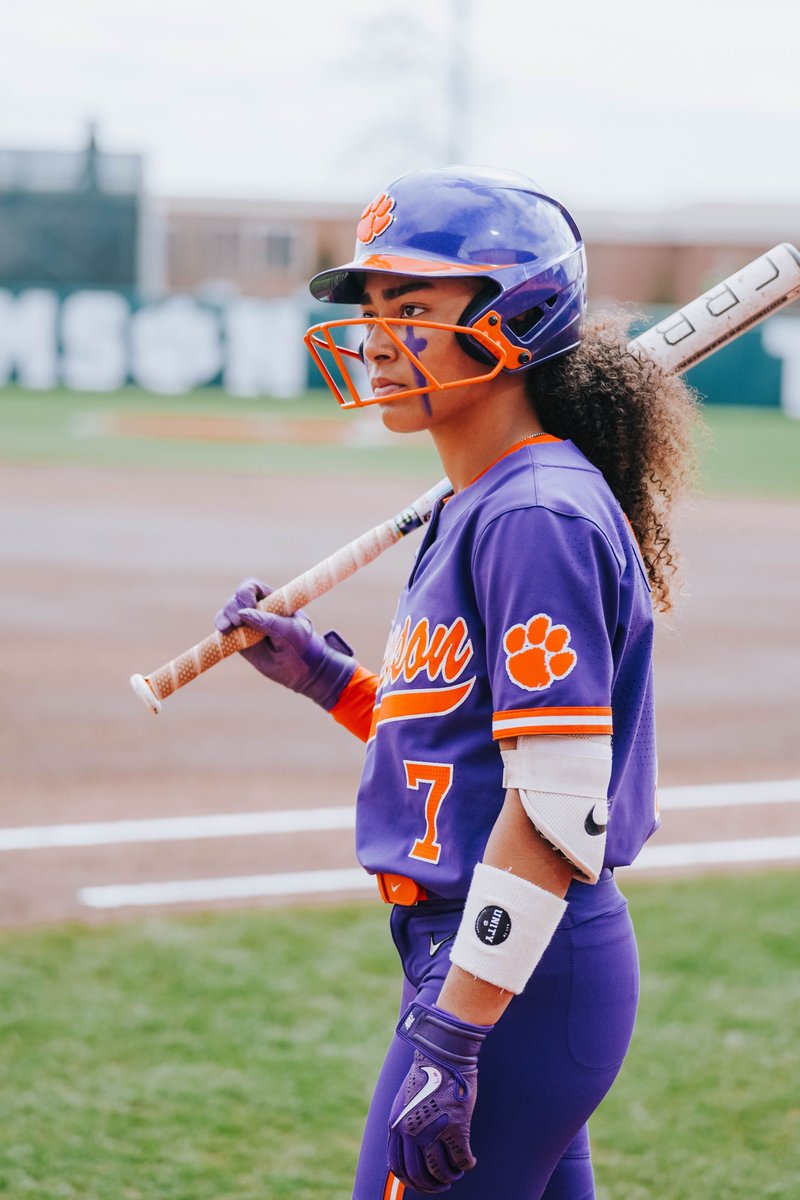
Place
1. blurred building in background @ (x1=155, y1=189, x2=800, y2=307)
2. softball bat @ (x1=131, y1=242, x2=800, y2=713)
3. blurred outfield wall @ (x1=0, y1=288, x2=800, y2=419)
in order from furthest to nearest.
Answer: blurred building in background @ (x1=155, y1=189, x2=800, y2=307), blurred outfield wall @ (x1=0, y1=288, x2=800, y2=419), softball bat @ (x1=131, y1=242, x2=800, y2=713)

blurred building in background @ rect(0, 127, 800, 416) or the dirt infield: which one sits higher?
the dirt infield

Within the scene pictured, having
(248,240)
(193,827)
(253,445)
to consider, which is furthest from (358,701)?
(248,240)

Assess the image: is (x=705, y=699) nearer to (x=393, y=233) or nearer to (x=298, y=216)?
(x=393, y=233)

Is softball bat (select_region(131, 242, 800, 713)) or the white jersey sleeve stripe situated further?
softball bat (select_region(131, 242, 800, 713))

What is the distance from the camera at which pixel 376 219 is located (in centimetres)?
225

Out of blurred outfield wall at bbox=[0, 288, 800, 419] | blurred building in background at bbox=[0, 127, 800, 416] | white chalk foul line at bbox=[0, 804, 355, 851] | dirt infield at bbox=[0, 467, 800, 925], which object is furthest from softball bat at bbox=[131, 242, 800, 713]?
blurred outfield wall at bbox=[0, 288, 800, 419]

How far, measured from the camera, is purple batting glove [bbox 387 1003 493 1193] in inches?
76.4

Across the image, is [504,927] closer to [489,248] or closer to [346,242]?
[489,248]

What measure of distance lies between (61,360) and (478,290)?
3026 cm

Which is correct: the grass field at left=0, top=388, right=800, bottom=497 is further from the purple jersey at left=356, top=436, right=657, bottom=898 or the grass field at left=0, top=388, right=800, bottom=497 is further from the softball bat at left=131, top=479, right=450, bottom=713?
the purple jersey at left=356, top=436, right=657, bottom=898

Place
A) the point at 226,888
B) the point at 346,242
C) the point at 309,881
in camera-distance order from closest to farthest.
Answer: the point at 226,888
the point at 309,881
the point at 346,242

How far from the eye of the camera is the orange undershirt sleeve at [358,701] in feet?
9.37

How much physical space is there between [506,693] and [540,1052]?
0.55 meters

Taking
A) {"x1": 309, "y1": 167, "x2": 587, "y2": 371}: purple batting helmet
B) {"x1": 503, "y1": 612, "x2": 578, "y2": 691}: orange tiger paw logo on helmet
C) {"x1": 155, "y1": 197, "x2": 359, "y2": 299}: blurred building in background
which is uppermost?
{"x1": 309, "y1": 167, "x2": 587, "y2": 371}: purple batting helmet
